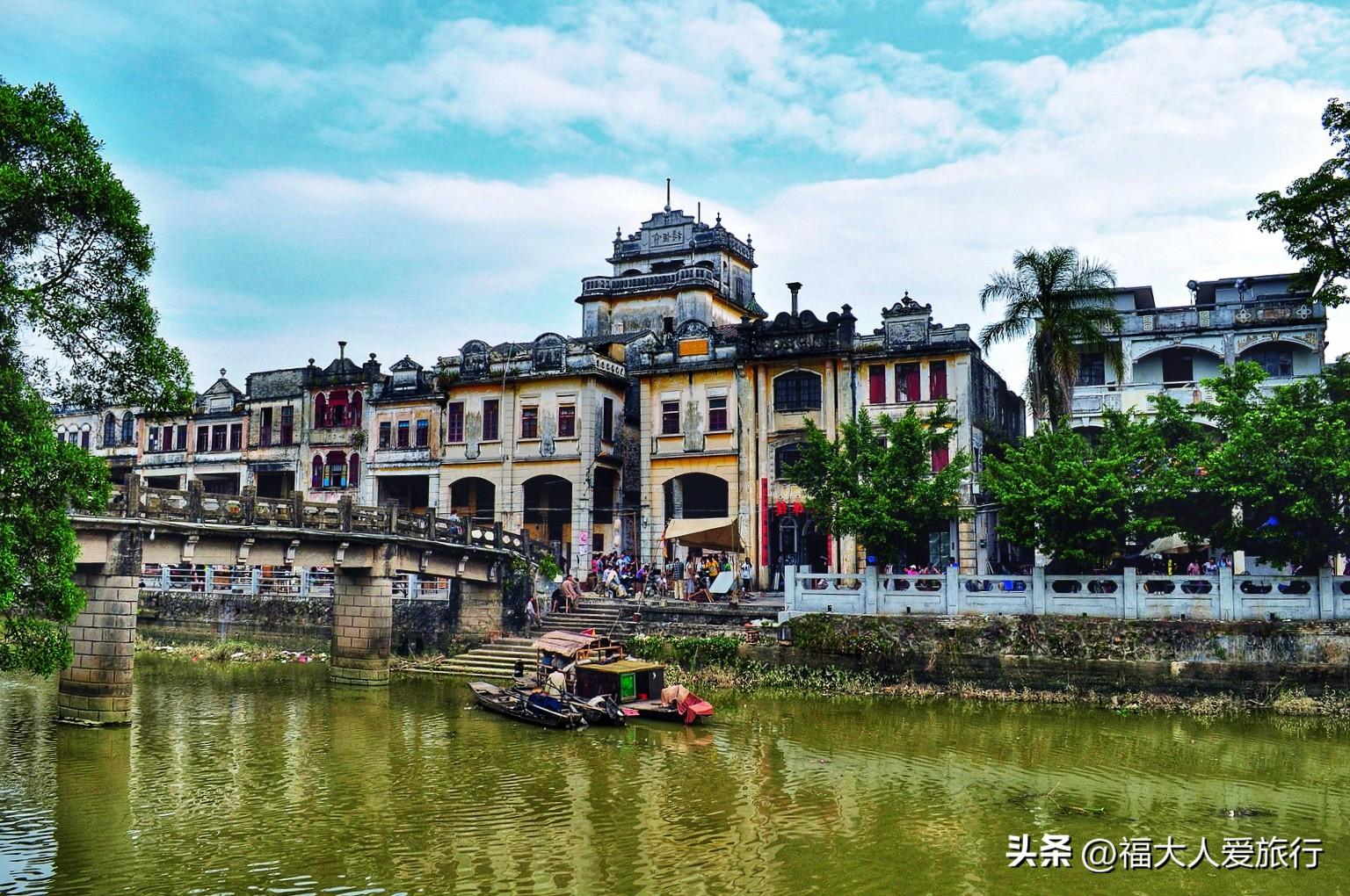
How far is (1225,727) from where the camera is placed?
25.4 m

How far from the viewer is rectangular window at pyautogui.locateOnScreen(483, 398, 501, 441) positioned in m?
47.3

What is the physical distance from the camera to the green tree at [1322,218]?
83.5ft

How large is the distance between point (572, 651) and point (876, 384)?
58.3ft

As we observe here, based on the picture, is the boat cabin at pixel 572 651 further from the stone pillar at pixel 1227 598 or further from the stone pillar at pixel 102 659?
the stone pillar at pixel 1227 598

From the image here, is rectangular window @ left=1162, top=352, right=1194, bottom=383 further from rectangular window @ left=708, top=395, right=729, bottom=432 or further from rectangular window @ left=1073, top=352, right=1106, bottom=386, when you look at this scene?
rectangular window @ left=708, top=395, right=729, bottom=432

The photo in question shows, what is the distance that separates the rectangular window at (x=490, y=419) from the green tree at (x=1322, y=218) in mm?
30342

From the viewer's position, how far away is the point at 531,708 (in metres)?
26.2

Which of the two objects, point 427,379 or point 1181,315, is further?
point 427,379

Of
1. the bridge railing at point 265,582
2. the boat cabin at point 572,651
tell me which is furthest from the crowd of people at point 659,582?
the boat cabin at point 572,651

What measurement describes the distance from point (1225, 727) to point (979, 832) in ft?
37.0

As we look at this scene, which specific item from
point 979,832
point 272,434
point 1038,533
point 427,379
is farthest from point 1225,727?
point 272,434

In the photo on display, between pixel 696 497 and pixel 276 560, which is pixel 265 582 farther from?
pixel 696 497

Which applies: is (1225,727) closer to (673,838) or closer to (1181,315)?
(673,838)

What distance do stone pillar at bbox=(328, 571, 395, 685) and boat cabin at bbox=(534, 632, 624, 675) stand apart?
657 centimetres
